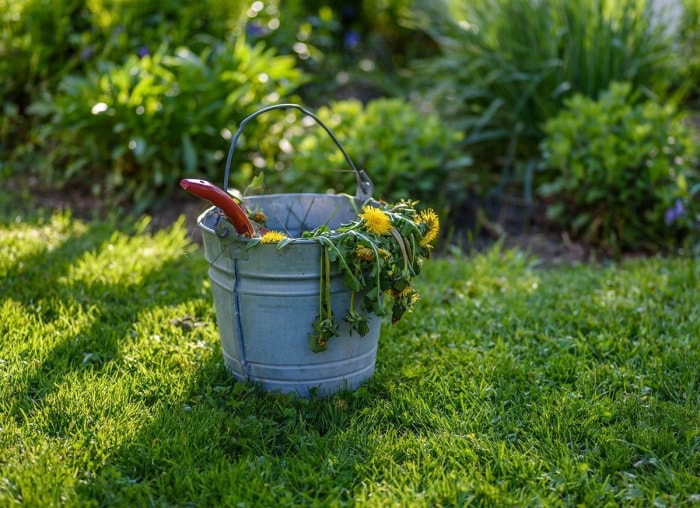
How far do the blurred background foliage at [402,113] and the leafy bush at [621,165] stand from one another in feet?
0.03

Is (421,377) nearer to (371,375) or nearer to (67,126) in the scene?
(371,375)

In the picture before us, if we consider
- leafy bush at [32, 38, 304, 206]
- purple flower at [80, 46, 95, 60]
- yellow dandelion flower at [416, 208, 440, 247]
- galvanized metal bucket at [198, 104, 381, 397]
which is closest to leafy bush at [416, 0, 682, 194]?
leafy bush at [32, 38, 304, 206]

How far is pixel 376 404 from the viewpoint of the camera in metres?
2.27

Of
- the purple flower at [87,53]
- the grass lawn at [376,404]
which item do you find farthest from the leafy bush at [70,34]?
the grass lawn at [376,404]

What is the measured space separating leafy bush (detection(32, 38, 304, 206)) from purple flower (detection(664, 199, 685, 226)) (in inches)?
87.5

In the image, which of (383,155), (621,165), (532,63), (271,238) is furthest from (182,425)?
(532,63)

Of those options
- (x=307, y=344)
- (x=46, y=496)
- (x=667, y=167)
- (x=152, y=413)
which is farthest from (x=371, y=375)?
(x=667, y=167)

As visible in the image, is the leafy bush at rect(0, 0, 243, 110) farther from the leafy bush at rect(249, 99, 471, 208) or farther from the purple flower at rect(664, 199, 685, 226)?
the purple flower at rect(664, 199, 685, 226)

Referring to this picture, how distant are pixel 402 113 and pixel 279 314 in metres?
2.30

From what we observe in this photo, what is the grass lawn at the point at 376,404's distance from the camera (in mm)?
1862

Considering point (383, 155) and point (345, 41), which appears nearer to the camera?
point (383, 155)

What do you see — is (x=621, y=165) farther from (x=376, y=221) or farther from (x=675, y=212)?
(x=376, y=221)

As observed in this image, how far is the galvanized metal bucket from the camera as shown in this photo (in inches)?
81.5

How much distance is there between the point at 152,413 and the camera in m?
2.14
